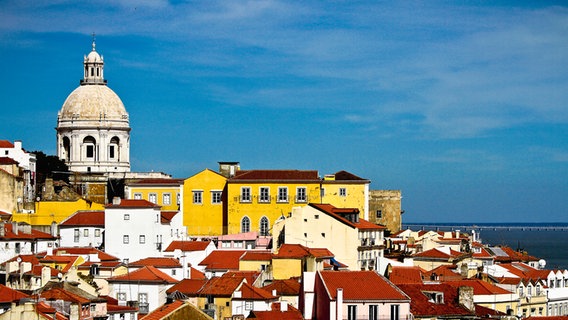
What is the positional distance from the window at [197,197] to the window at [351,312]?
4104 cm

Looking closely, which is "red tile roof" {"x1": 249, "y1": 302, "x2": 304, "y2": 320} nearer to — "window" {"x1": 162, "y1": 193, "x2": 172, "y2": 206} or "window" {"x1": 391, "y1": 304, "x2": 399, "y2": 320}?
"window" {"x1": 391, "y1": 304, "x2": 399, "y2": 320}

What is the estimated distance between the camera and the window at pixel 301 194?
76.9 m

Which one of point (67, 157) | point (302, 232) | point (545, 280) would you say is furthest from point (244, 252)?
point (67, 157)

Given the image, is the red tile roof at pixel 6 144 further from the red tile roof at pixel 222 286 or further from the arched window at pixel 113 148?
the red tile roof at pixel 222 286

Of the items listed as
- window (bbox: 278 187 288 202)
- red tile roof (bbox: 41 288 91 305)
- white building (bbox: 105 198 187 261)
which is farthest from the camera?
window (bbox: 278 187 288 202)

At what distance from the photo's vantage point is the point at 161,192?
79.7 m

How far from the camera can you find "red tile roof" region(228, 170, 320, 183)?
77188 millimetres

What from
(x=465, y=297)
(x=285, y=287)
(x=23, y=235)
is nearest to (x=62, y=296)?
(x=285, y=287)

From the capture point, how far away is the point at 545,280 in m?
60.2

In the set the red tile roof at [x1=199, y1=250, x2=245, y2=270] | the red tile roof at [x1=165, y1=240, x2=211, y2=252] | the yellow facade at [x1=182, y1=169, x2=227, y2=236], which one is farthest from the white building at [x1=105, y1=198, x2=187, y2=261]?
the yellow facade at [x1=182, y1=169, x2=227, y2=236]

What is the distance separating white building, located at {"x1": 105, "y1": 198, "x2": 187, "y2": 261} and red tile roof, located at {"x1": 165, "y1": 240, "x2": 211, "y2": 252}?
0.55 metres

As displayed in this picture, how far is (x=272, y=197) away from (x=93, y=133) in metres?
30.6

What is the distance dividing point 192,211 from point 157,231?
8389mm

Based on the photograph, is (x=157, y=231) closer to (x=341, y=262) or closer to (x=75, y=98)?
(x=341, y=262)
